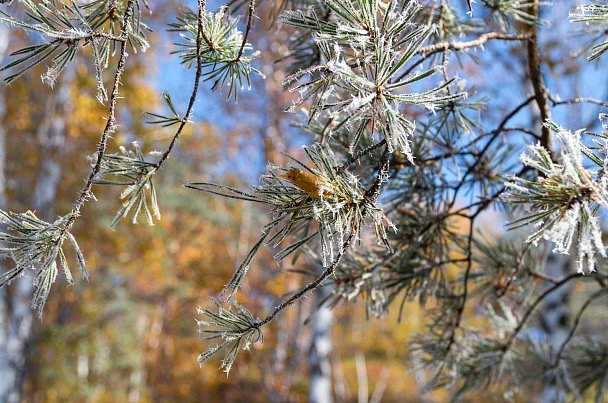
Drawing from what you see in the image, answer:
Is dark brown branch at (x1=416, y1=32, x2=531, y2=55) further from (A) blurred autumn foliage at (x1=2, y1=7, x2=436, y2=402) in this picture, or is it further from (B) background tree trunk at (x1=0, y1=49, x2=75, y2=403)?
(B) background tree trunk at (x1=0, y1=49, x2=75, y2=403)

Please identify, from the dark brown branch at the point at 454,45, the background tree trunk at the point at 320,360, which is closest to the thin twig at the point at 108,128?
the dark brown branch at the point at 454,45

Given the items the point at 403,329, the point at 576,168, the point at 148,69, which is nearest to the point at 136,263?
the point at 148,69

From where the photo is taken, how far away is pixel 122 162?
54 cm

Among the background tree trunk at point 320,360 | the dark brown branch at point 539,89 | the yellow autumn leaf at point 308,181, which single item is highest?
the dark brown branch at point 539,89

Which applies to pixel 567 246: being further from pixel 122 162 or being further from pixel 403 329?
pixel 403 329

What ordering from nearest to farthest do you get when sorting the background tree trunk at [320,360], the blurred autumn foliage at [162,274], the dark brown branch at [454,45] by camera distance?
the dark brown branch at [454,45] → the background tree trunk at [320,360] → the blurred autumn foliage at [162,274]

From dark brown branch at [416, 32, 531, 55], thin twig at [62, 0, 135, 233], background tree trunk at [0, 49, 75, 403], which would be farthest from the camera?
background tree trunk at [0, 49, 75, 403]

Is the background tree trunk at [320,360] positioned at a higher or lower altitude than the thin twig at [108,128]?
lower

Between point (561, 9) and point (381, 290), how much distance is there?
2764 millimetres

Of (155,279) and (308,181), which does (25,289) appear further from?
(155,279)

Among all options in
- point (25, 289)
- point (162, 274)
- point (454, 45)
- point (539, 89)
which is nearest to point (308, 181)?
point (454, 45)

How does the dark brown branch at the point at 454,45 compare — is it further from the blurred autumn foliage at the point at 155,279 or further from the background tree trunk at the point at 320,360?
the background tree trunk at the point at 320,360

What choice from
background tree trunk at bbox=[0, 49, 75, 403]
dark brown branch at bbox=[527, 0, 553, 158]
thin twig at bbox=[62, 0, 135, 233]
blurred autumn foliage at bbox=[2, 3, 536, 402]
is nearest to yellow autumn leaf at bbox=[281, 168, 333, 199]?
thin twig at bbox=[62, 0, 135, 233]

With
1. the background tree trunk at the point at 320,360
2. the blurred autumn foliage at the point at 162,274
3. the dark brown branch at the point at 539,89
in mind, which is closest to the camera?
the dark brown branch at the point at 539,89
